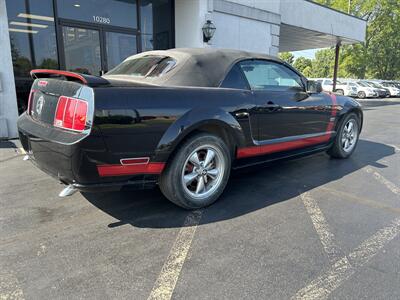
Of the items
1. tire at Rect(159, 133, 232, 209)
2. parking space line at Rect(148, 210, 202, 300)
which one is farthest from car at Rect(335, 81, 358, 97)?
parking space line at Rect(148, 210, 202, 300)

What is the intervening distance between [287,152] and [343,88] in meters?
27.0

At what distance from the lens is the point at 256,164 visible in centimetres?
375

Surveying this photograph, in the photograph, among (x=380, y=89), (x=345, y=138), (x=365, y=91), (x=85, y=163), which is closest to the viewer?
(x=85, y=163)

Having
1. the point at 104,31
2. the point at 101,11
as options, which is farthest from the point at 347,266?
the point at 101,11

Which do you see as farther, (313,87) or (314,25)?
(314,25)

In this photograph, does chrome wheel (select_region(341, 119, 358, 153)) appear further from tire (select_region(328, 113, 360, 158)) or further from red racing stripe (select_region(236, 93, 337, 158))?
red racing stripe (select_region(236, 93, 337, 158))

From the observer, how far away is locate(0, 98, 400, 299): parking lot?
2.08m

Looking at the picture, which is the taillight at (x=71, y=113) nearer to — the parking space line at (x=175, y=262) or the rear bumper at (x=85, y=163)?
the rear bumper at (x=85, y=163)

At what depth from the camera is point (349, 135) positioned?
5.32 meters

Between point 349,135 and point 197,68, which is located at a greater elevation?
point 197,68

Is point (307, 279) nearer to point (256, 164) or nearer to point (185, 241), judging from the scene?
point (185, 241)

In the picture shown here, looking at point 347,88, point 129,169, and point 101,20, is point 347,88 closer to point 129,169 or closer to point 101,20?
point 101,20

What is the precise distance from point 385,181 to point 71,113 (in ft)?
12.9

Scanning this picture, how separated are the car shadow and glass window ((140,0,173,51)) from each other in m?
6.69
